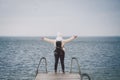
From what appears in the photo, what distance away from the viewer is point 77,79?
36.2 ft

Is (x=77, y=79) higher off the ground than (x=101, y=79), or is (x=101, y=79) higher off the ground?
(x=77, y=79)

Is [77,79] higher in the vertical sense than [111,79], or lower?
higher

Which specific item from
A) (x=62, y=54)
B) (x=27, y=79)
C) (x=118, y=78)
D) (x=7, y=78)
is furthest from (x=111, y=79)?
(x=62, y=54)

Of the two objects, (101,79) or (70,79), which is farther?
(101,79)

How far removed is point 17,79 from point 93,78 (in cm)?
932

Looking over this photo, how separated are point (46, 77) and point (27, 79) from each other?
19815mm

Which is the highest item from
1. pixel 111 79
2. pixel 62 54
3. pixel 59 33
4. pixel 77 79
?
pixel 59 33

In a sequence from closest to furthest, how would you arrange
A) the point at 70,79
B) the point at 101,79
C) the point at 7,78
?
the point at 70,79
the point at 101,79
the point at 7,78

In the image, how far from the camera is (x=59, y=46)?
11844 mm

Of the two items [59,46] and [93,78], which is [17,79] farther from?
[59,46]

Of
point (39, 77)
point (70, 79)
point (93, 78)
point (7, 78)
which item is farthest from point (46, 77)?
point (7, 78)

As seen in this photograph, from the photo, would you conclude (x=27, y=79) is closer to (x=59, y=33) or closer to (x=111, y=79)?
(x=111, y=79)

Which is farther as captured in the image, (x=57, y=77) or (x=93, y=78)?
(x=93, y=78)

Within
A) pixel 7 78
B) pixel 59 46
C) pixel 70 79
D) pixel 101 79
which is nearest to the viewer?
pixel 70 79
